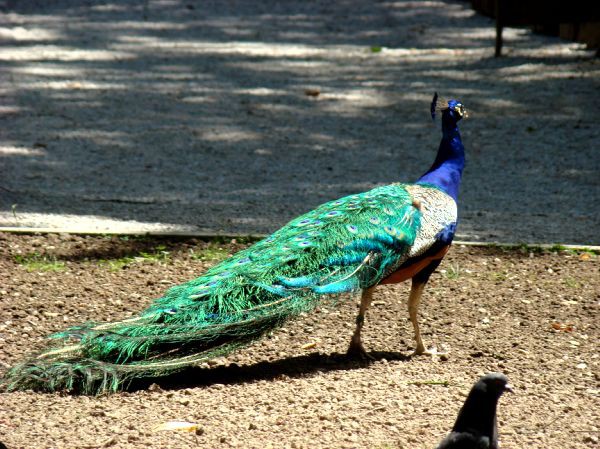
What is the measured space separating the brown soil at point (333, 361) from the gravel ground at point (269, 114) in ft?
2.42

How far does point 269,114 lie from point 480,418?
7.65 metres

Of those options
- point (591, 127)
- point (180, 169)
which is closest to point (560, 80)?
point (591, 127)

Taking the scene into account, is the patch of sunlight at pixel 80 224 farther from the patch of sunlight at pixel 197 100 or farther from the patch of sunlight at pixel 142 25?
the patch of sunlight at pixel 142 25

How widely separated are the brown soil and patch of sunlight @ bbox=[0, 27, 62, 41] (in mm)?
7407

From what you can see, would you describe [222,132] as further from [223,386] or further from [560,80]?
[223,386]

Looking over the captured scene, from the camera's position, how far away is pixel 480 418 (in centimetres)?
298

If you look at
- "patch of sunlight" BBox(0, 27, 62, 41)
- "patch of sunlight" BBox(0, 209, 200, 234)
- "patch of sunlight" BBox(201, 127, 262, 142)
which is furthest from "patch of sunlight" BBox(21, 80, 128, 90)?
"patch of sunlight" BBox(0, 209, 200, 234)

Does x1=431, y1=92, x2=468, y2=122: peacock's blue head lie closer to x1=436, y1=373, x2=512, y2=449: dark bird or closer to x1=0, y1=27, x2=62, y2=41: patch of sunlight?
x1=436, y1=373, x2=512, y2=449: dark bird

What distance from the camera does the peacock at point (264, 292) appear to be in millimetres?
4055

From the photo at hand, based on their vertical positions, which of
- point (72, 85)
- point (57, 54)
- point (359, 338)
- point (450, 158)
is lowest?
point (359, 338)

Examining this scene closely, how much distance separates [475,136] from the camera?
31.9ft

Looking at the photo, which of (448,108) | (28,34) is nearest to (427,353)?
(448,108)

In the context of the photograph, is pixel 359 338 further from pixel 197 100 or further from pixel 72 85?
pixel 72 85

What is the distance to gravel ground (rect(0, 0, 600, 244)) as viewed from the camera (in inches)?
298
